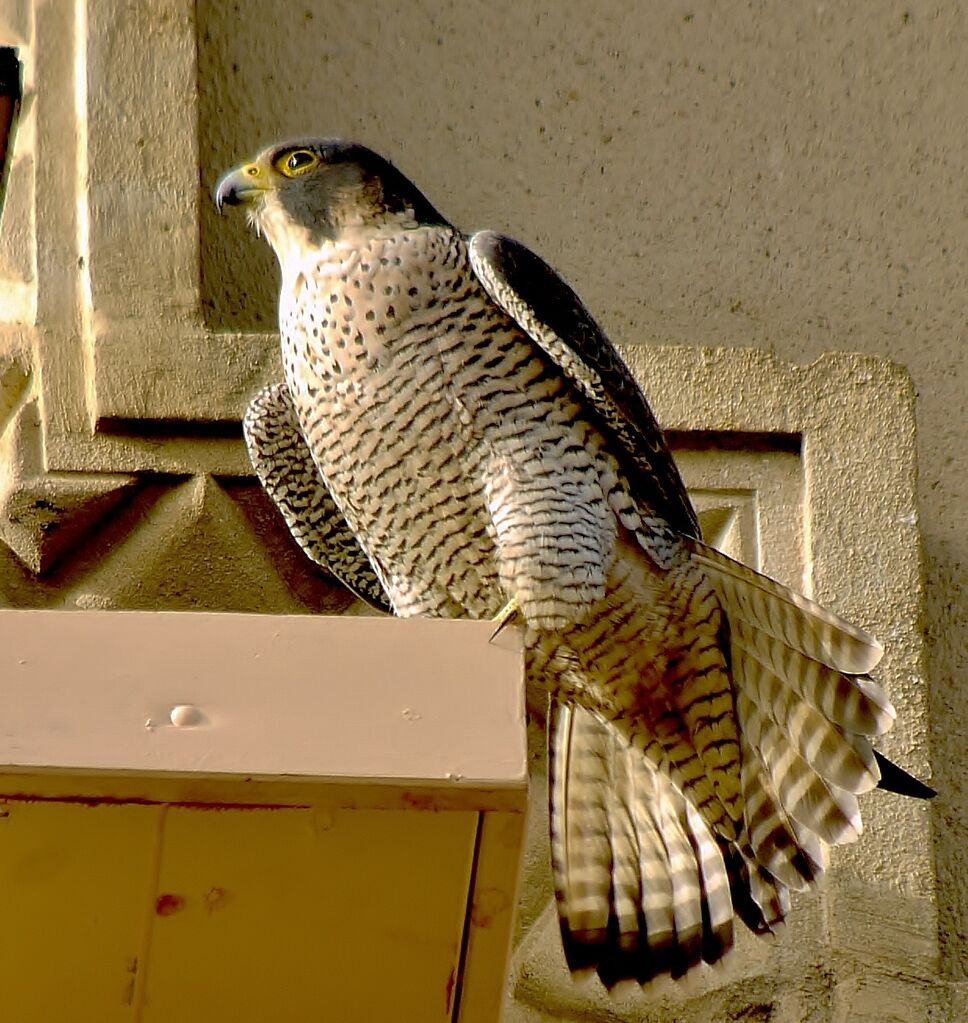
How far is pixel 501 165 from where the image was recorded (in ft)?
10.2

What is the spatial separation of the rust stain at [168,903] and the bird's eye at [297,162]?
4.03ft

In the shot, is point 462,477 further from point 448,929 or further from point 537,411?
point 448,929

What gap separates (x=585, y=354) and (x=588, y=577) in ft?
0.88

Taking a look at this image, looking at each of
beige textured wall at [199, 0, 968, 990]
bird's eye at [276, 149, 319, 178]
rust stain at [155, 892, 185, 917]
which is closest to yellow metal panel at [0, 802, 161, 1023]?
rust stain at [155, 892, 185, 917]

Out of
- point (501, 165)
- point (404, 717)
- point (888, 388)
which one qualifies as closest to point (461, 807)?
point (404, 717)

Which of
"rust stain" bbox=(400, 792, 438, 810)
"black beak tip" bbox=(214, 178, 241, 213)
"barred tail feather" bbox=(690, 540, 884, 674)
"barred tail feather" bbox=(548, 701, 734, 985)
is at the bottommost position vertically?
"barred tail feather" bbox=(548, 701, 734, 985)

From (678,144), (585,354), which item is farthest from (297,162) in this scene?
(678,144)

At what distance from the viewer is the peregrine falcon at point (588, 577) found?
2264 millimetres

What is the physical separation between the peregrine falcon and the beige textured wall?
0.59 metres

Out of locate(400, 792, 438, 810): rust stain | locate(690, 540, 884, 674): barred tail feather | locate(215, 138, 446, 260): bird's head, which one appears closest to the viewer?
locate(400, 792, 438, 810): rust stain

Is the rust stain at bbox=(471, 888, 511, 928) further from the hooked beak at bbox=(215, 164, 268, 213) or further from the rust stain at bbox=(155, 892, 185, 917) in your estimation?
the hooked beak at bbox=(215, 164, 268, 213)

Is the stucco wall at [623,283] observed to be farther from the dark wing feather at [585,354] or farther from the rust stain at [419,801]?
the rust stain at [419,801]

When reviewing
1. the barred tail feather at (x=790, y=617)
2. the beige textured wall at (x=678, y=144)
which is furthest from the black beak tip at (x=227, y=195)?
the barred tail feather at (x=790, y=617)

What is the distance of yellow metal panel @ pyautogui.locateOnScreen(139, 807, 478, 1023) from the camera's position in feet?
5.20
